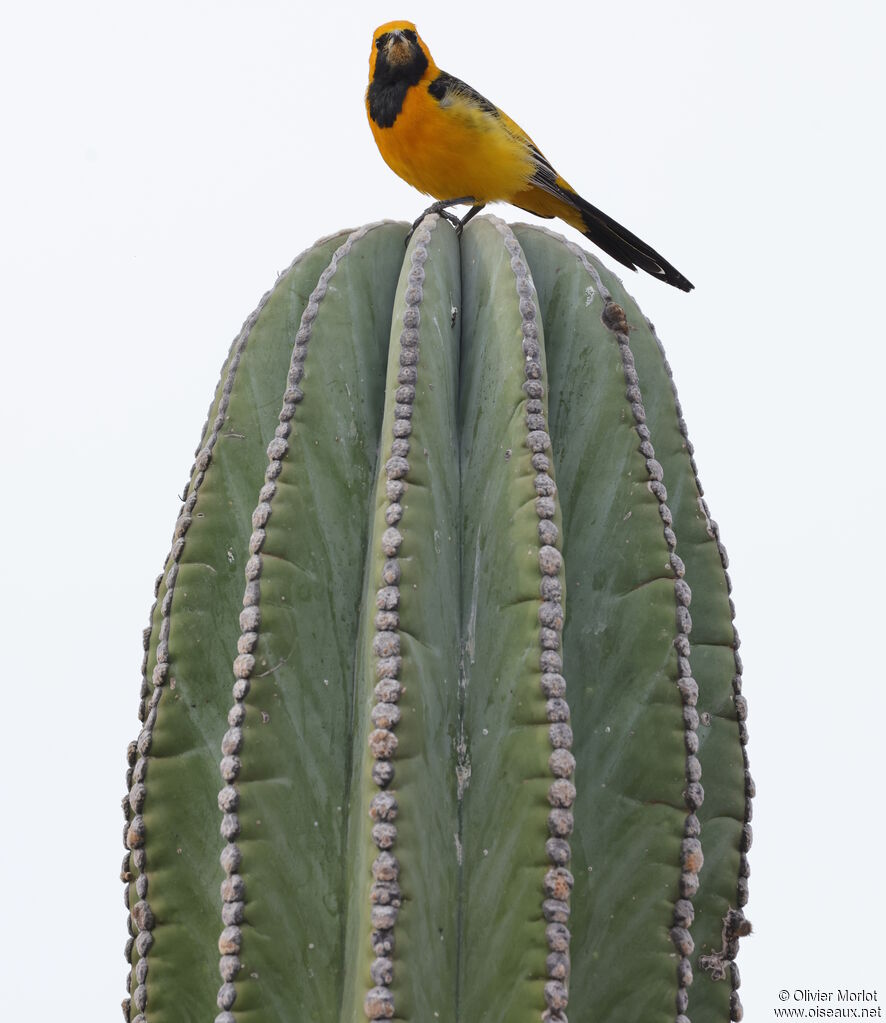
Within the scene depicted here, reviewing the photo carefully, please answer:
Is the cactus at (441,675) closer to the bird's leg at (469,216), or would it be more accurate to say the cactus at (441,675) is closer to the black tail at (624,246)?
the bird's leg at (469,216)

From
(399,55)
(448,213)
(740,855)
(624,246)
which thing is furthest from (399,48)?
(740,855)

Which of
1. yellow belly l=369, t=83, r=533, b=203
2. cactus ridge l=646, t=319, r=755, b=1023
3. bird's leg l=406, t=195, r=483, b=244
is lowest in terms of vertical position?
cactus ridge l=646, t=319, r=755, b=1023

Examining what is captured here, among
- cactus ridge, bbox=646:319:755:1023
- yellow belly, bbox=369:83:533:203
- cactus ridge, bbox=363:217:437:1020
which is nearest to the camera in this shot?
cactus ridge, bbox=363:217:437:1020

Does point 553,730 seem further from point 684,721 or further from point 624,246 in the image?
point 624,246

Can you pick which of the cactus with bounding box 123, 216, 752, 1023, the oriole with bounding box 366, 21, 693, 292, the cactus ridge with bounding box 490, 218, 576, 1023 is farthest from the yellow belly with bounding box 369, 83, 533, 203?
the cactus ridge with bounding box 490, 218, 576, 1023

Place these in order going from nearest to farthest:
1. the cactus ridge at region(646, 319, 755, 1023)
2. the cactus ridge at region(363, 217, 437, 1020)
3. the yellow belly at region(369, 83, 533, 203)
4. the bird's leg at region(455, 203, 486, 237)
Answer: the cactus ridge at region(363, 217, 437, 1020) < the cactus ridge at region(646, 319, 755, 1023) < the bird's leg at region(455, 203, 486, 237) < the yellow belly at region(369, 83, 533, 203)

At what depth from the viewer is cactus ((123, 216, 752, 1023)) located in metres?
0.84

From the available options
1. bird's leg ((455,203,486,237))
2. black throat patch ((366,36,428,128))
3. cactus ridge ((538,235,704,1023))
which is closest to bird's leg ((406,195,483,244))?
bird's leg ((455,203,486,237))

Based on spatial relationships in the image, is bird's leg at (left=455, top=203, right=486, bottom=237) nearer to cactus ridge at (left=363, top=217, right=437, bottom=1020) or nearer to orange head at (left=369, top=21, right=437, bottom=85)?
orange head at (left=369, top=21, right=437, bottom=85)

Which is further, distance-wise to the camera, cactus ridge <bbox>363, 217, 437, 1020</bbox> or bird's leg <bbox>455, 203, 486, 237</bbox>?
bird's leg <bbox>455, 203, 486, 237</bbox>

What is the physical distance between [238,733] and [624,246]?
2.68 ft

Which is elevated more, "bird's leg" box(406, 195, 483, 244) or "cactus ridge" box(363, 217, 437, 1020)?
"bird's leg" box(406, 195, 483, 244)

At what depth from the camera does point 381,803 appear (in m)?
0.80

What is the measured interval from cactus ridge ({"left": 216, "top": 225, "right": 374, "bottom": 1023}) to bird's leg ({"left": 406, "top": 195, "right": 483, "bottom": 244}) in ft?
0.85
